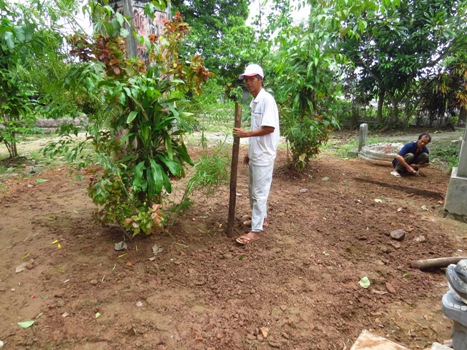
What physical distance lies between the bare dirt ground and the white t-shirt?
0.82 meters

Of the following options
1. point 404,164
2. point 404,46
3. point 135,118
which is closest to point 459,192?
point 404,164

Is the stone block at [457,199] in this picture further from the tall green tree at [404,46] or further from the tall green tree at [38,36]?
the tall green tree at [404,46]

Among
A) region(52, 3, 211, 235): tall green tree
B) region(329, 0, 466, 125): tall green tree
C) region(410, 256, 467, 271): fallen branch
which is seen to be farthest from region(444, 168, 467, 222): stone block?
region(329, 0, 466, 125): tall green tree

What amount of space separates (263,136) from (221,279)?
1306 millimetres

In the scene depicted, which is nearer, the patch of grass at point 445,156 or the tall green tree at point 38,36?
the tall green tree at point 38,36

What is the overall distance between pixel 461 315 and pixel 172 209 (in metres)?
2.33

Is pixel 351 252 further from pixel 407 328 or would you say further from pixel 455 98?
pixel 455 98

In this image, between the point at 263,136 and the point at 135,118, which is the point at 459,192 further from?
the point at 135,118

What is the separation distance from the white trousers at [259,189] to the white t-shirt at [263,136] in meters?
0.07

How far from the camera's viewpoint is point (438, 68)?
9.58m

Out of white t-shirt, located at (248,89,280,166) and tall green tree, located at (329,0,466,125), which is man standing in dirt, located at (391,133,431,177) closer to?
white t-shirt, located at (248,89,280,166)

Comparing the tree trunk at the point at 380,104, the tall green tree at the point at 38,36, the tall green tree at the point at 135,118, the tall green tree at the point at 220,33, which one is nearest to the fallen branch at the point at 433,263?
the tall green tree at the point at 135,118

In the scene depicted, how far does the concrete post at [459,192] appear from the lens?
11.5 ft

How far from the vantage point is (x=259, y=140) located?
2.86 m
